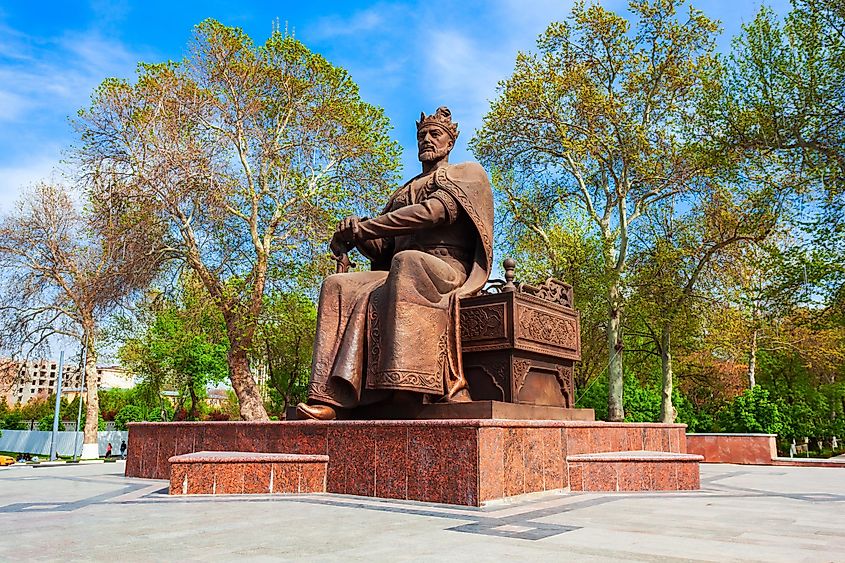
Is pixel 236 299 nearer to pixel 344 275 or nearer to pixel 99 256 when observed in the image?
pixel 99 256

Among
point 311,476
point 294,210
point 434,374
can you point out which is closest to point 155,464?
point 311,476

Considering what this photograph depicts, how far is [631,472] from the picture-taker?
22.6 feet

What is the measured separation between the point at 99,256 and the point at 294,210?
8.38 metres

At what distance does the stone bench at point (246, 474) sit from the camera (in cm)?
629

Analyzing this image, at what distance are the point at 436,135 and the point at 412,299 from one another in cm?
241

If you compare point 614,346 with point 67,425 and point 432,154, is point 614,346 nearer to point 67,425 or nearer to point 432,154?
point 432,154

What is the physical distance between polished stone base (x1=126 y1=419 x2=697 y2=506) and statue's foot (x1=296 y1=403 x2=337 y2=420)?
0.35 feet

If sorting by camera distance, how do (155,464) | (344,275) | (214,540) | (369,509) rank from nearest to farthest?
1. (214,540)
2. (369,509)
3. (344,275)
4. (155,464)

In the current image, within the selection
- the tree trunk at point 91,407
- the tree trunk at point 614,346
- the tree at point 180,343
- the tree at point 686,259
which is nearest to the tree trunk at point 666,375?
the tree at point 686,259

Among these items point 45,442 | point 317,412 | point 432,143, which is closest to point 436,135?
point 432,143

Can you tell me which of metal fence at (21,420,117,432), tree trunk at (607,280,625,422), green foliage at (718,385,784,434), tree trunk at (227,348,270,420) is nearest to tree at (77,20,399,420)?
tree trunk at (227,348,270,420)

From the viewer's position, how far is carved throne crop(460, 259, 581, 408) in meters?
6.75

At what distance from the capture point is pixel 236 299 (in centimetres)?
2016

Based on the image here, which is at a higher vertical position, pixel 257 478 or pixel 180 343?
pixel 180 343
